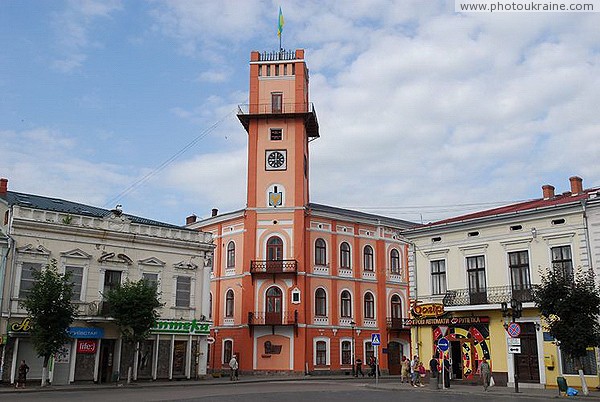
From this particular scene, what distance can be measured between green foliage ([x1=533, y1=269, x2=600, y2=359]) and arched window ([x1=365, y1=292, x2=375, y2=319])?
23.3 m

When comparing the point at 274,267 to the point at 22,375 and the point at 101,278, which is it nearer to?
the point at 101,278

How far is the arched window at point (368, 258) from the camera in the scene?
162ft

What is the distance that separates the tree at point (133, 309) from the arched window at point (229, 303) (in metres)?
14.4

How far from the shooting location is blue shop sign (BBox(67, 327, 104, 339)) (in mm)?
32750

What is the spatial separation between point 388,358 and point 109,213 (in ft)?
79.1

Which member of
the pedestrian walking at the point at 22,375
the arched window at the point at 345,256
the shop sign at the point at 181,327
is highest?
the arched window at the point at 345,256

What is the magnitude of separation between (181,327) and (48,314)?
9251mm

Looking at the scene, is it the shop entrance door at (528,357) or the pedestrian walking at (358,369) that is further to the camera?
the pedestrian walking at (358,369)

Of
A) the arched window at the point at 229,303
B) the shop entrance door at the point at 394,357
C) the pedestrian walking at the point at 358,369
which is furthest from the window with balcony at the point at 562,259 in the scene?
the arched window at the point at 229,303

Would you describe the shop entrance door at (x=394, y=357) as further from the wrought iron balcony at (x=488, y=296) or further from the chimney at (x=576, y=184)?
the chimney at (x=576, y=184)

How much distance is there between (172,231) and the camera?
38.0 m

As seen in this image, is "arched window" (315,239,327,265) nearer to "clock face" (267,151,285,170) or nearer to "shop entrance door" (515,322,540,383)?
"clock face" (267,151,285,170)

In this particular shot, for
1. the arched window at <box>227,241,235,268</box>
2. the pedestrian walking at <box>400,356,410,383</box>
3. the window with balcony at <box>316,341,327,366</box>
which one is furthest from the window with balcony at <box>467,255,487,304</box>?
the arched window at <box>227,241,235,268</box>

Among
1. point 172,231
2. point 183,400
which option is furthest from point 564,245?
point 172,231
